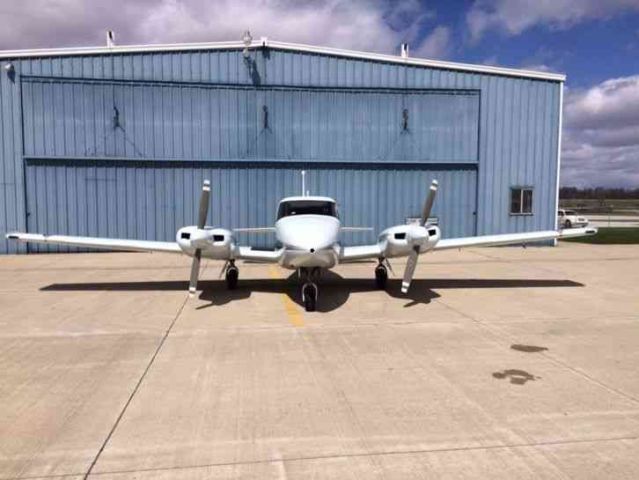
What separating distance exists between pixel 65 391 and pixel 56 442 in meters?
1.41

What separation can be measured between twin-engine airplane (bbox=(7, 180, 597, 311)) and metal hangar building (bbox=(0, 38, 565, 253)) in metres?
8.75

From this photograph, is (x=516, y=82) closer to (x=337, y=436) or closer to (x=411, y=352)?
(x=411, y=352)

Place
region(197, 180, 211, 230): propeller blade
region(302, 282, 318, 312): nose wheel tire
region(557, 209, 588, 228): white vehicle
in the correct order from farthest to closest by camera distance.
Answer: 1. region(557, 209, 588, 228): white vehicle
2. region(197, 180, 211, 230): propeller blade
3. region(302, 282, 318, 312): nose wheel tire

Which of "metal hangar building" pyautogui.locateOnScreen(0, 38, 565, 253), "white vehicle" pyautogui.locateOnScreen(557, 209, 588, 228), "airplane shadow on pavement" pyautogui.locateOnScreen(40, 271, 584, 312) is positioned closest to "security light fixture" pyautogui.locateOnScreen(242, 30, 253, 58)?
"metal hangar building" pyautogui.locateOnScreen(0, 38, 565, 253)

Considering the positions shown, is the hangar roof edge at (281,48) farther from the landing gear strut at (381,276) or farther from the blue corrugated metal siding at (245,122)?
the landing gear strut at (381,276)

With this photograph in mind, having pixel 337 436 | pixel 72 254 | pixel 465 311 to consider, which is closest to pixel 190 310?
pixel 465 311

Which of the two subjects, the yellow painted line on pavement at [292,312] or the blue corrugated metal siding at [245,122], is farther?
the blue corrugated metal siding at [245,122]

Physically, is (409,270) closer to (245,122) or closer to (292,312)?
(292,312)

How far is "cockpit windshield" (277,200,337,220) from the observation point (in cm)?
1229

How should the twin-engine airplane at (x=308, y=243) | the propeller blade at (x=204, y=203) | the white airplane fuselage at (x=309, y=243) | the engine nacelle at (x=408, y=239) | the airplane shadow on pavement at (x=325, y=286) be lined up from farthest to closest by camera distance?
1. the airplane shadow on pavement at (x=325, y=286)
2. the engine nacelle at (x=408, y=239)
3. the propeller blade at (x=204, y=203)
4. the twin-engine airplane at (x=308, y=243)
5. the white airplane fuselage at (x=309, y=243)

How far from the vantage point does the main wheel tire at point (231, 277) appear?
13312 millimetres

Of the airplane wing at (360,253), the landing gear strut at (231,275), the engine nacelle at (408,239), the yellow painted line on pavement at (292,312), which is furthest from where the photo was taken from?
the landing gear strut at (231,275)

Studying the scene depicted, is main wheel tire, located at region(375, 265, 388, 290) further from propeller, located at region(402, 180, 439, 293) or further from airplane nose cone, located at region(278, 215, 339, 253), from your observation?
airplane nose cone, located at region(278, 215, 339, 253)

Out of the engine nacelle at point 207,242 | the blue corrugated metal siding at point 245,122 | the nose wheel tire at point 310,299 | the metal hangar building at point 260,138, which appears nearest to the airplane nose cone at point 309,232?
the nose wheel tire at point 310,299
